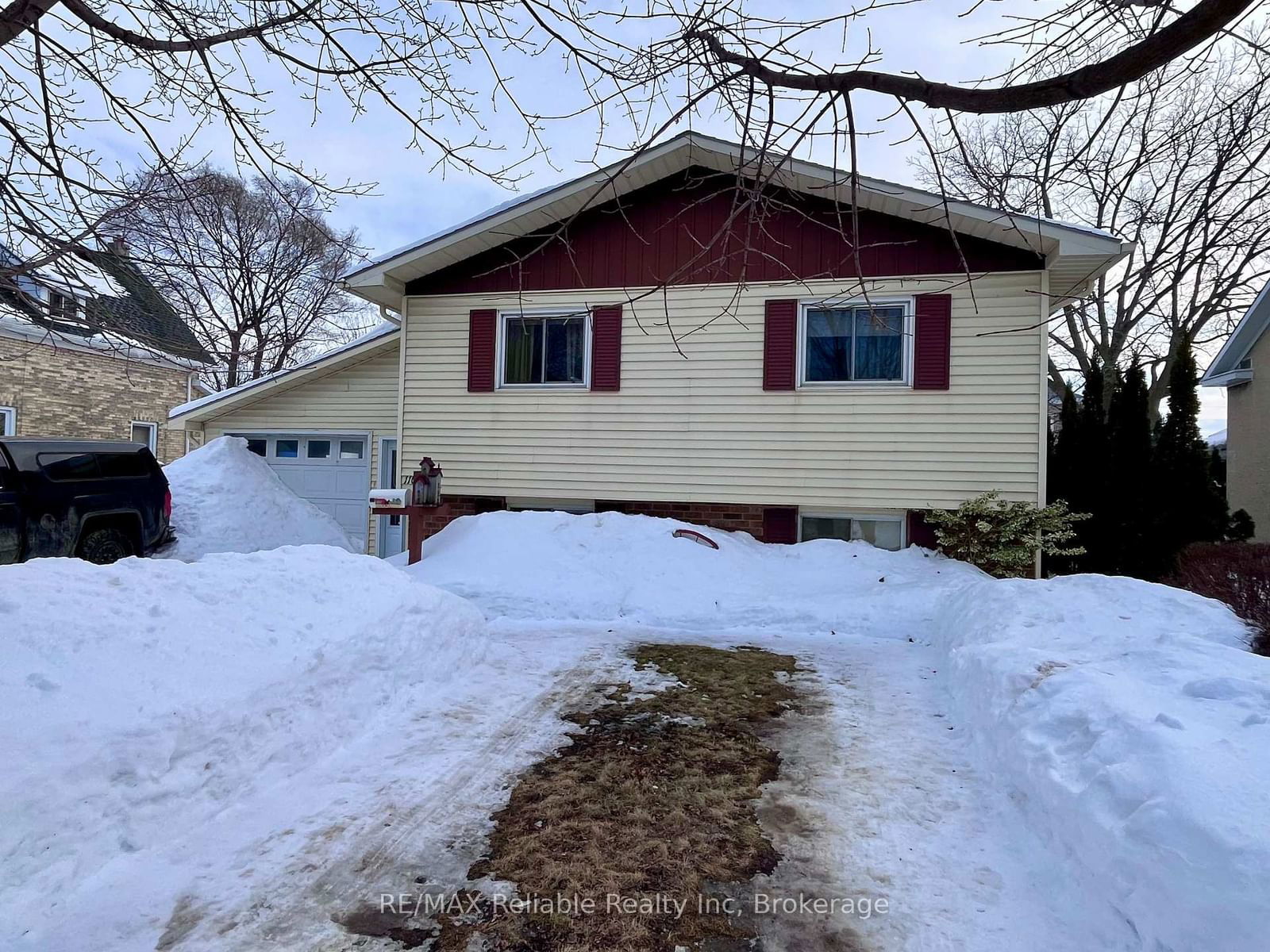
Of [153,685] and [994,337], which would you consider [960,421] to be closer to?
[994,337]

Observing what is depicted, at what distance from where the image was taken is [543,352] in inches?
441

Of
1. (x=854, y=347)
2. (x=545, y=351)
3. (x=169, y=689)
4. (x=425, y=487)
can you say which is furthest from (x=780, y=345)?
(x=169, y=689)

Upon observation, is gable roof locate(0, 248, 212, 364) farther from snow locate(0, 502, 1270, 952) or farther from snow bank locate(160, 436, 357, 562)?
snow bank locate(160, 436, 357, 562)

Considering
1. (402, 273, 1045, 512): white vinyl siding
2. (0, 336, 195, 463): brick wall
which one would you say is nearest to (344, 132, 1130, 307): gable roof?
(402, 273, 1045, 512): white vinyl siding

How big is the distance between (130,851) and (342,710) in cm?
146

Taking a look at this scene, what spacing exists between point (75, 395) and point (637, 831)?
19.4 m

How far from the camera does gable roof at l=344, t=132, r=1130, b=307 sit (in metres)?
8.69

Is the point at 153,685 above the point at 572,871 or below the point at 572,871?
above

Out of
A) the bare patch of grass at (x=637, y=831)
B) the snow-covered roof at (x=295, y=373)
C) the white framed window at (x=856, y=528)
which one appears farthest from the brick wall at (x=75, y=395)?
the bare patch of grass at (x=637, y=831)

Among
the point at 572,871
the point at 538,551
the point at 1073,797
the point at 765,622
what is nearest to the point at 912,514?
the point at 765,622

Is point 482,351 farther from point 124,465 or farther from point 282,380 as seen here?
point 124,465

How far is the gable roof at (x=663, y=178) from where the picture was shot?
28.5 ft

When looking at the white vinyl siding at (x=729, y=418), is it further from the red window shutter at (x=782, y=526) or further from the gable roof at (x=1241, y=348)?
the gable roof at (x=1241, y=348)

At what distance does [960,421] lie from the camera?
9711mm
